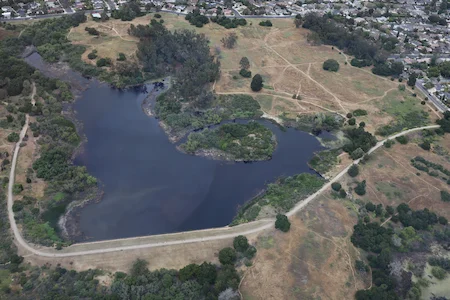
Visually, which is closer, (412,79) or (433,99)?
(433,99)

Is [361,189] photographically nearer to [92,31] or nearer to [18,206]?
[18,206]

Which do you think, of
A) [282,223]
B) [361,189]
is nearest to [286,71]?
[361,189]

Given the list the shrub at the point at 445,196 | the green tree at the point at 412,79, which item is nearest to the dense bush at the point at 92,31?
the green tree at the point at 412,79

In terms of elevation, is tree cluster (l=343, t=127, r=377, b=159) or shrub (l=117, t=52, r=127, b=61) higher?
shrub (l=117, t=52, r=127, b=61)

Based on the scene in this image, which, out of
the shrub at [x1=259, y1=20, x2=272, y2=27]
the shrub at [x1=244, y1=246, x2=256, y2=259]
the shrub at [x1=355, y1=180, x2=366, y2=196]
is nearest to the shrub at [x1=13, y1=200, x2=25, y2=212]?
the shrub at [x1=244, y1=246, x2=256, y2=259]

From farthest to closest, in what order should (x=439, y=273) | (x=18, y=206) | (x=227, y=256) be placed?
(x=18, y=206) < (x=439, y=273) < (x=227, y=256)

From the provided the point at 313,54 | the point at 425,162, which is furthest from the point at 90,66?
the point at 425,162

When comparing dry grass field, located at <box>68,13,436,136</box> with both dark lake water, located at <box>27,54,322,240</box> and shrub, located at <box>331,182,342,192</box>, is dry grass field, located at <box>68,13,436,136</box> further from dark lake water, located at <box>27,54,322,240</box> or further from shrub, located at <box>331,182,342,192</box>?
shrub, located at <box>331,182,342,192</box>
